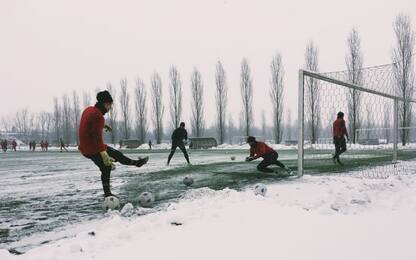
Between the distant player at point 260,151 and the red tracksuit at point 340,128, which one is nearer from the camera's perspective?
the distant player at point 260,151

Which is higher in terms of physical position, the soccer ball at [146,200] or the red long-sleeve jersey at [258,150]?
the red long-sleeve jersey at [258,150]

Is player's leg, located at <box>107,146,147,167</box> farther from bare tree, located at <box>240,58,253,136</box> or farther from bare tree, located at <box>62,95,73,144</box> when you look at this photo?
bare tree, located at <box>62,95,73,144</box>

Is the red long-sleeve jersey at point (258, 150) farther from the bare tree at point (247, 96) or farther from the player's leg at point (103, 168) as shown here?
the bare tree at point (247, 96)

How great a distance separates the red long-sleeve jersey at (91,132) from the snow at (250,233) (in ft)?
3.47

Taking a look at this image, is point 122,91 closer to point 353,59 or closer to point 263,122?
point 353,59

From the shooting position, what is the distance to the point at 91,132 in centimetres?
528

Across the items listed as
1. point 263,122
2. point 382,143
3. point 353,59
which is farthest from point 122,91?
point 263,122

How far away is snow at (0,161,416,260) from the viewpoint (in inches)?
119

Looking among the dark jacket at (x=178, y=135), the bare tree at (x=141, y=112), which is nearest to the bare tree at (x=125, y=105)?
the bare tree at (x=141, y=112)

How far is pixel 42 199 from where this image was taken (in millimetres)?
6520

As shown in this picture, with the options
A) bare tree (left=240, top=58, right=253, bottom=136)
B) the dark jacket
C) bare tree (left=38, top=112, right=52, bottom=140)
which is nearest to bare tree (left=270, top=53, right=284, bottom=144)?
bare tree (left=240, top=58, right=253, bottom=136)

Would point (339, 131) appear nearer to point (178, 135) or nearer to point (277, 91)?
point (178, 135)

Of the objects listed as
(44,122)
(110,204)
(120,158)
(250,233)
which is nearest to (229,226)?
(250,233)

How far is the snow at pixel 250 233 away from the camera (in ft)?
9.89
